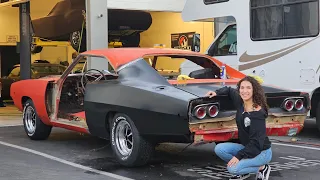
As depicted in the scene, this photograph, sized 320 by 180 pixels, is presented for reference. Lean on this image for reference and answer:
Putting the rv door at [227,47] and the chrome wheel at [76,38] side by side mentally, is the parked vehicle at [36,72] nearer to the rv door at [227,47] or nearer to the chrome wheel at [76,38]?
the chrome wheel at [76,38]

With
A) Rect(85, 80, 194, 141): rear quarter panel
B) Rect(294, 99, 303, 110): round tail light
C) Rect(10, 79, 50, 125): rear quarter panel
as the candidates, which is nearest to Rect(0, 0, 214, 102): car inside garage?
Rect(10, 79, 50, 125): rear quarter panel

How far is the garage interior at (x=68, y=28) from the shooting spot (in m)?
18.0

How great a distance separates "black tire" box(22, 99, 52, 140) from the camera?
912 cm

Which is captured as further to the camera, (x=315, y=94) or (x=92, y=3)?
(x=92, y=3)

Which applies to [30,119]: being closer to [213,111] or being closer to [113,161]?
[113,161]

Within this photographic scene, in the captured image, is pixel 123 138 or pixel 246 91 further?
pixel 123 138

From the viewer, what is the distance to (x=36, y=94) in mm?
8930

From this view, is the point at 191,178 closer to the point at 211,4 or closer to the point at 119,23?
the point at 211,4

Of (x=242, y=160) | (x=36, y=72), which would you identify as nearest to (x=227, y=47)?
(x=242, y=160)

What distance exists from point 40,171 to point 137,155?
51.5 inches

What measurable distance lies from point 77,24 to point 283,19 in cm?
891

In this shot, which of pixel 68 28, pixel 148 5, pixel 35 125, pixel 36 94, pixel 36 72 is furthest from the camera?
pixel 36 72

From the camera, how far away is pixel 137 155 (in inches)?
258

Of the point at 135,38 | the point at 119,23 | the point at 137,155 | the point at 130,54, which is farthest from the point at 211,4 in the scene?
the point at 135,38
